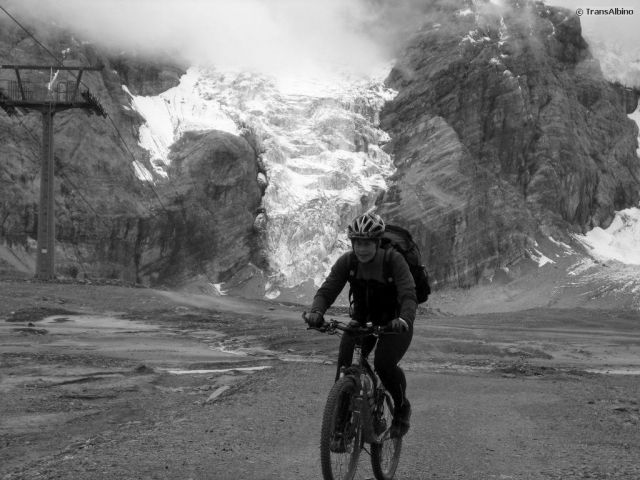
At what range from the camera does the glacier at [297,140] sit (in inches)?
3140

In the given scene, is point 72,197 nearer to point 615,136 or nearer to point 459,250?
point 459,250

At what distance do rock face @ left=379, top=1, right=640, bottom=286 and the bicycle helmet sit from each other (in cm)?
7633

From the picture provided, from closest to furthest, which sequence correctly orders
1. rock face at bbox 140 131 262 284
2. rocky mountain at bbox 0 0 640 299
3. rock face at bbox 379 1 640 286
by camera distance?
1. rocky mountain at bbox 0 0 640 299
2. rock face at bbox 140 131 262 284
3. rock face at bbox 379 1 640 286

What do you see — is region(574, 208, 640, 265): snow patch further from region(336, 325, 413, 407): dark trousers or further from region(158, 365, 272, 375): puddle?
region(336, 325, 413, 407): dark trousers

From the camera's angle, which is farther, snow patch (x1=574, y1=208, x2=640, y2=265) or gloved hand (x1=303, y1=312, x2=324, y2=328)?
snow patch (x1=574, y1=208, x2=640, y2=265)

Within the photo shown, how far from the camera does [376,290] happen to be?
5.43 m

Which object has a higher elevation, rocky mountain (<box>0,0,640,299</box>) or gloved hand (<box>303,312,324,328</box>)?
rocky mountain (<box>0,0,640,299</box>)

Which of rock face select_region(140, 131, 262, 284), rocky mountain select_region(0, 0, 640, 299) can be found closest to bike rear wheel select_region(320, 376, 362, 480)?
rocky mountain select_region(0, 0, 640, 299)

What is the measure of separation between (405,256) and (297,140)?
8193 centimetres

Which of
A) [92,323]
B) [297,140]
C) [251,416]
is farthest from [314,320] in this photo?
[297,140]

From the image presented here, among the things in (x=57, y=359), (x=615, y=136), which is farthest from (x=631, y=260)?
(x=57, y=359)

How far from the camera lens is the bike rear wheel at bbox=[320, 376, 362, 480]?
4.76 m

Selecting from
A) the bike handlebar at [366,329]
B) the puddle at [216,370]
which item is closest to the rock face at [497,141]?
the puddle at [216,370]

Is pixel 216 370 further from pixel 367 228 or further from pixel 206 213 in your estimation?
pixel 206 213
